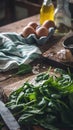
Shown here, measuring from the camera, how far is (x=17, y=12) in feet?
10.2

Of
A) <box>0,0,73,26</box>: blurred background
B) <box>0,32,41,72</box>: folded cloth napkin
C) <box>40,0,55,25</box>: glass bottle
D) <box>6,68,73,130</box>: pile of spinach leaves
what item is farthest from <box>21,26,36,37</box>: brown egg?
<box>0,0,73,26</box>: blurred background

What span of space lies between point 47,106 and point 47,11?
957 millimetres

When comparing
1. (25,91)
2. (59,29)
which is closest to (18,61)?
(25,91)

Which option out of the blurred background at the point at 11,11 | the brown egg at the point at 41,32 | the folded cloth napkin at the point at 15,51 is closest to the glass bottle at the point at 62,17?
the brown egg at the point at 41,32

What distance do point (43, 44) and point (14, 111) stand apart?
2.20 ft

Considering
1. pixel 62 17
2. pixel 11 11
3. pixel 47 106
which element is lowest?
pixel 11 11

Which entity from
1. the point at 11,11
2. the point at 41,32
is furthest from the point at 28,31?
the point at 11,11

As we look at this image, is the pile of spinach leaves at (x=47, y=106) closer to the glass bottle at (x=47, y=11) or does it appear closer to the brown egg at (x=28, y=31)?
the brown egg at (x=28, y=31)

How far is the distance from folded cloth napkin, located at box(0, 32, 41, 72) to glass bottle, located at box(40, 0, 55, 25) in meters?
0.26

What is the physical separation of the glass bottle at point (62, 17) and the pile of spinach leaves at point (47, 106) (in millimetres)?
762

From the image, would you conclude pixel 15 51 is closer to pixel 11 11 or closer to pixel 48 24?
pixel 48 24

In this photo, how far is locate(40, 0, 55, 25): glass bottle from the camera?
1812 millimetres

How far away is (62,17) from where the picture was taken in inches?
70.3

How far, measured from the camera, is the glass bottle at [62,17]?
1.79 meters
